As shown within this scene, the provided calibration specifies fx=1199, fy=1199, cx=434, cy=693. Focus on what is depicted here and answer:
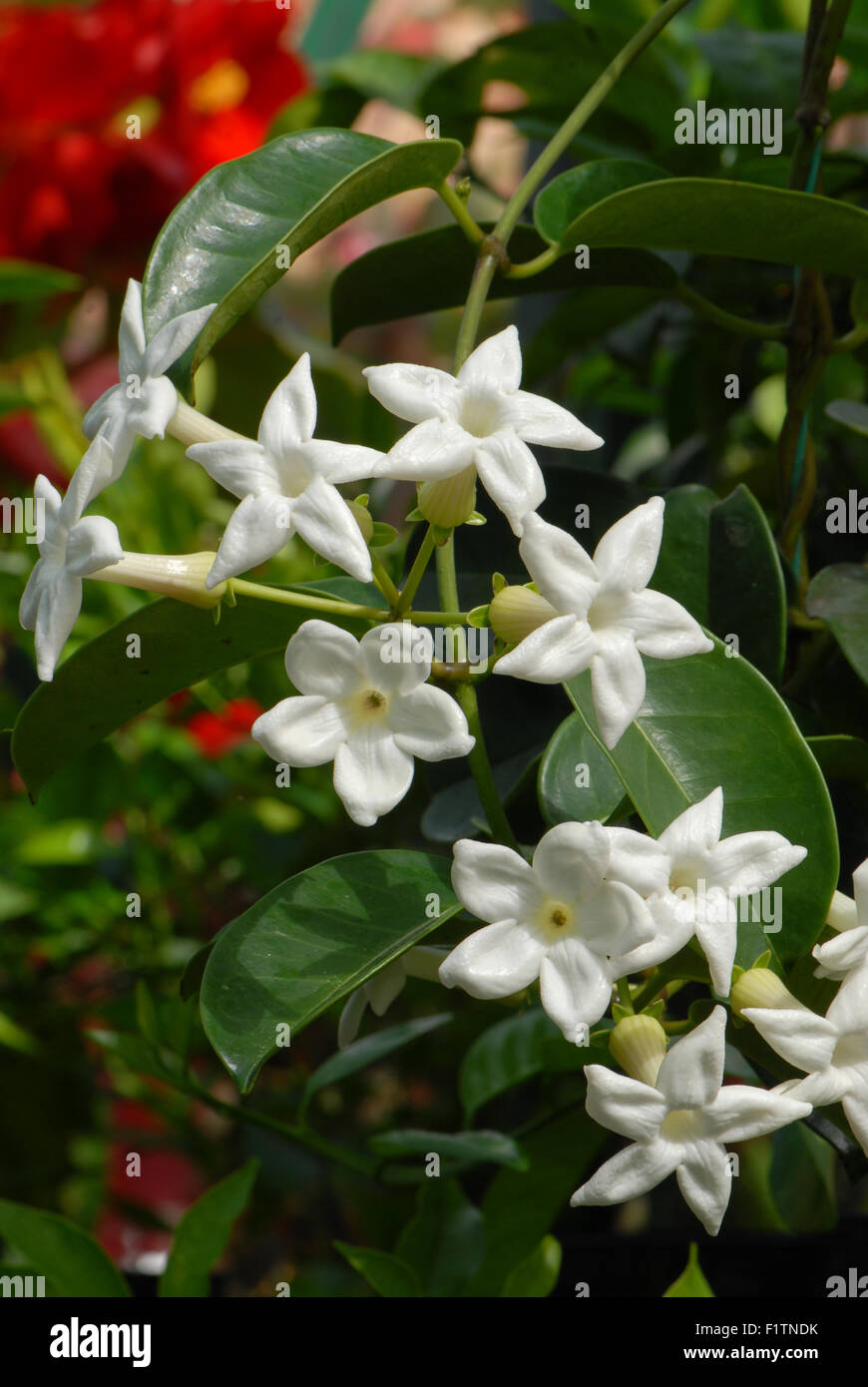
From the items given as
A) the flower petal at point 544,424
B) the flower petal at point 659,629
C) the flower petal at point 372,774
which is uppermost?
the flower petal at point 544,424

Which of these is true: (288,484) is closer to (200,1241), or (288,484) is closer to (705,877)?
(705,877)

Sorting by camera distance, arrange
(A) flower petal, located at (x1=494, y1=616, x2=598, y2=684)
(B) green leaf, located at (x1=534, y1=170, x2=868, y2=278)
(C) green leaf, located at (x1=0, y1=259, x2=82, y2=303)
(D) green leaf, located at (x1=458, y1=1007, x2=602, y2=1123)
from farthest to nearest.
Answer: (C) green leaf, located at (x1=0, y1=259, x2=82, y2=303) < (D) green leaf, located at (x1=458, y1=1007, x2=602, y2=1123) < (B) green leaf, located at (x1=534, y1=170, x2=868, y2=278) < (A) flower petal, located at (x1=494, y1=616, x2=598, y2=684)

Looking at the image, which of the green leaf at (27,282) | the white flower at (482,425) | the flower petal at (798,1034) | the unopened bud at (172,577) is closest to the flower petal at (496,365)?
the white flower at (482,425)

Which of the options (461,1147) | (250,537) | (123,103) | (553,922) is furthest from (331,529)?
(123,103)

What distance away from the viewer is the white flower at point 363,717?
13.6 inches

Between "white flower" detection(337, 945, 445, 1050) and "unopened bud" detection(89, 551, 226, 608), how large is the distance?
0.16 m

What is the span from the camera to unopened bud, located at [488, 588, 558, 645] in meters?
0.36

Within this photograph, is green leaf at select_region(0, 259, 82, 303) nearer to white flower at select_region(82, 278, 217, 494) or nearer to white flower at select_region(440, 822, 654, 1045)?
white flower at select_region(82, 278, 217, 494)

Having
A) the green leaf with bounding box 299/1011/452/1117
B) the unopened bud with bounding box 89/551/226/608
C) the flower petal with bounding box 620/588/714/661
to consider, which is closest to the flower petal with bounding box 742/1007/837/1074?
the flower petal with bounding box 620/588/714/661

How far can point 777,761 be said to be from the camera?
39 cm

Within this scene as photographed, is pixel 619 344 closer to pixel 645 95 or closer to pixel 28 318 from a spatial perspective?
pixel 645 95

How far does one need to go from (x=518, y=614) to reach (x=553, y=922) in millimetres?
93

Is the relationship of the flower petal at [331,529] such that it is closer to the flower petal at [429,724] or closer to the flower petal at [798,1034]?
the flower petal at [429,724]

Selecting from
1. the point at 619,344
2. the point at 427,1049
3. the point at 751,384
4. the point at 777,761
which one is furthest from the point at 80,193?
A: the point at 777,761
